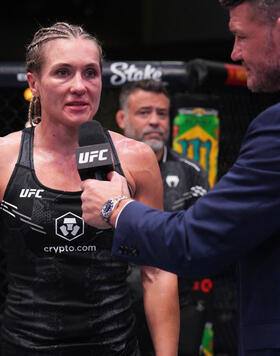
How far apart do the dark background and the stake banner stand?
3692mm

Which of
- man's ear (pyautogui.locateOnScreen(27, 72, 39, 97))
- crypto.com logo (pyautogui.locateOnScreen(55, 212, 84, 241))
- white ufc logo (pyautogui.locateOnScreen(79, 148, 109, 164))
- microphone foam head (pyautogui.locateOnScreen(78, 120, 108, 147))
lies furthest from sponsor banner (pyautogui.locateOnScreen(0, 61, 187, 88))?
white ufc logo (pyautogui.locateOnScreen(79, 148, 109, 164))

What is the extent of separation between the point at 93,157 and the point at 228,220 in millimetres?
346

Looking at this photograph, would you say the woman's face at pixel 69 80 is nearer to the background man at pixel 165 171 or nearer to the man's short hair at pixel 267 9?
the man's short hair at pixel 267 9

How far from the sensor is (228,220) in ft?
3.65

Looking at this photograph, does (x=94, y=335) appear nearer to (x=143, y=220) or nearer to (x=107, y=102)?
(x=143, y=220)

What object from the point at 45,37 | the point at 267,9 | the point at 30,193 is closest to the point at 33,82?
the point at 45,37

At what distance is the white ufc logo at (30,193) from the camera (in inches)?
60.8

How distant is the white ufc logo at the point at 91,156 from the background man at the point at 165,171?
1252mm

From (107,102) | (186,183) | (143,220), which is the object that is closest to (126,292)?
(143,220)

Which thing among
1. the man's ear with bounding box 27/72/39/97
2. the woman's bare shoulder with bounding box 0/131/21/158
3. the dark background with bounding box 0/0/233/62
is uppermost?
the dark background with bounding box 0/0/233/62

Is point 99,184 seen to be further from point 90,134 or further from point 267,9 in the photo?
point 267,9

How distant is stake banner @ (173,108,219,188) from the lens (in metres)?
2.81

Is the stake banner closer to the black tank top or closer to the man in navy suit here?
the black tank top

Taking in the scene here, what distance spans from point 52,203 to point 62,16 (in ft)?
23.1
